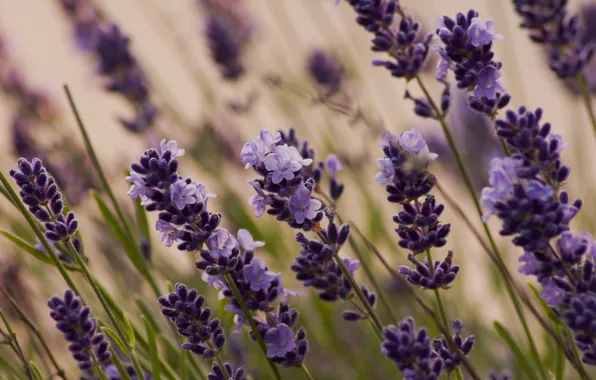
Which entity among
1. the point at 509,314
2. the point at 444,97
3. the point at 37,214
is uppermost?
the point at 37,214

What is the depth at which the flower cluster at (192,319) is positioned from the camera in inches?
36.1

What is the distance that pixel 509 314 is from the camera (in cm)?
213

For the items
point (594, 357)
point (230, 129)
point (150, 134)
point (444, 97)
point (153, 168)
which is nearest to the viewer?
point (594, 357)

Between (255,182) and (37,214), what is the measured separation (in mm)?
291

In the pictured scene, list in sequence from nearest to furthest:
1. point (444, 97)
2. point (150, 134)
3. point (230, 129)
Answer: point (444, 97) < point (150, 134) < point (230, 129)

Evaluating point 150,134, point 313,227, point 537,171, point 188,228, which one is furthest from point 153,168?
point 150,134

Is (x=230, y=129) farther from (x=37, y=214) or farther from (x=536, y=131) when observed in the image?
(x=536, y=131)

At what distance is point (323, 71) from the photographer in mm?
2201

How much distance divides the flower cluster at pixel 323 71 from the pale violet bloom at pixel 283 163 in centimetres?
128

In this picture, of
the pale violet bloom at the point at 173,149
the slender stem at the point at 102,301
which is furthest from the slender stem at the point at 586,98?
the slender stem at the point at 102,301

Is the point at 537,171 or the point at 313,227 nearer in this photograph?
the point at 537,171

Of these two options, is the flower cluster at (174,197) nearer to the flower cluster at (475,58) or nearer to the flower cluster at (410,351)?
the flower cluster at (410,351)

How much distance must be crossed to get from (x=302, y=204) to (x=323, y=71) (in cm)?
133

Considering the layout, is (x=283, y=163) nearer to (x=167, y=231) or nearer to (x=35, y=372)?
(x=167, y=231)
